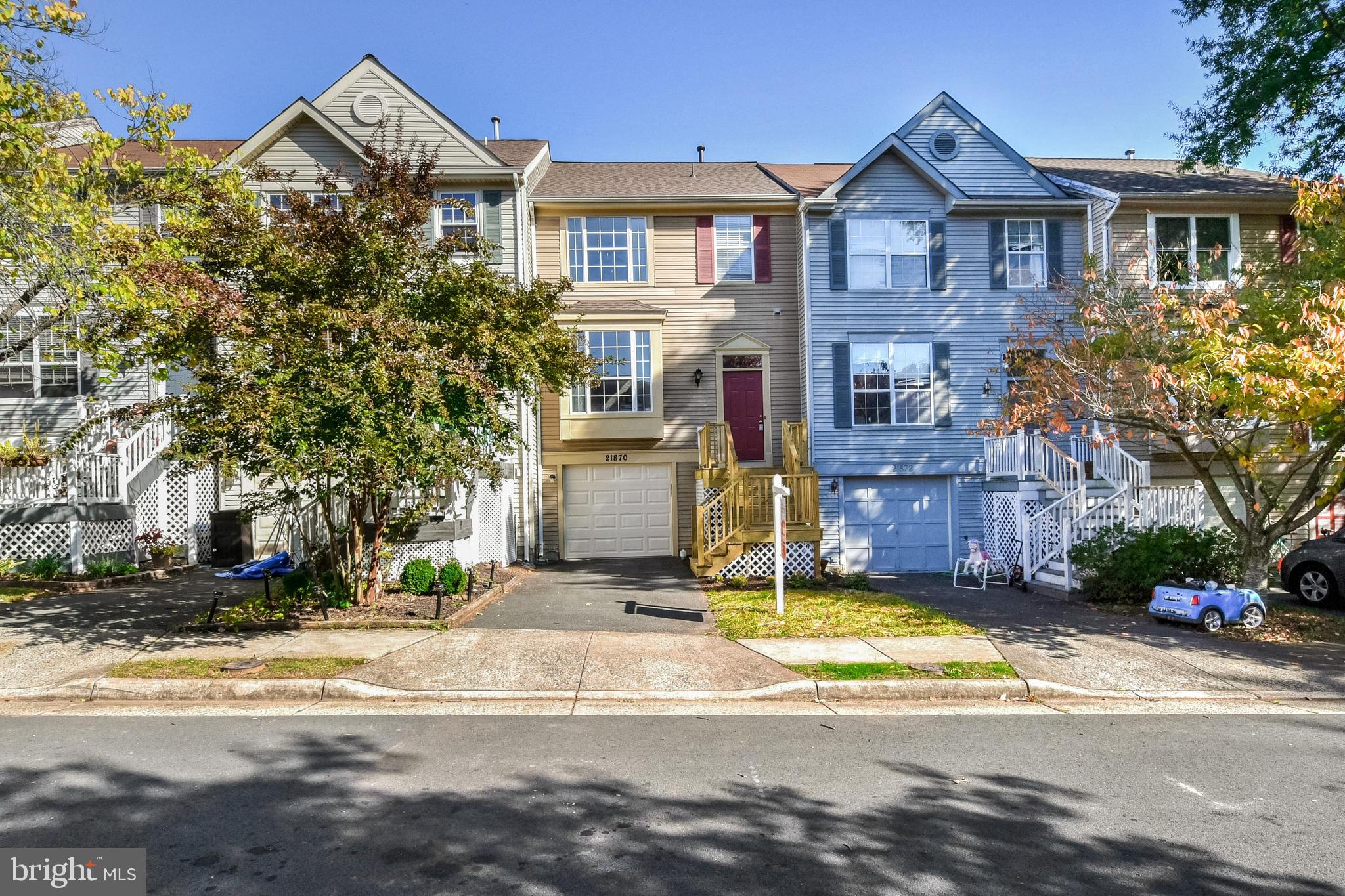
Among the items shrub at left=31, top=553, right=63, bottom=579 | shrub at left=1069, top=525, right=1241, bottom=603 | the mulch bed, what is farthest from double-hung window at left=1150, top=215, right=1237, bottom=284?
shrub at left=31, top=553, right=63, bottom=579

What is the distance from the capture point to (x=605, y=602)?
38.3 ft

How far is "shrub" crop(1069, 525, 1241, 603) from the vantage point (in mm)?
11438

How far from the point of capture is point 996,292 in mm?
17656

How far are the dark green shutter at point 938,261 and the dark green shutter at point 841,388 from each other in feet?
8.49

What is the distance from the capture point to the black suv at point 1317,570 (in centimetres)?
1186

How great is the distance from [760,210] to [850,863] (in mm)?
16162

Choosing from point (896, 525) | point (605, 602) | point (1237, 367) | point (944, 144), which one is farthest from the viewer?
point (944, 144)

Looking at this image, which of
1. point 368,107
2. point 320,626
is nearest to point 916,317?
point 368,107

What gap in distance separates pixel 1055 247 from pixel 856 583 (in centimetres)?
985

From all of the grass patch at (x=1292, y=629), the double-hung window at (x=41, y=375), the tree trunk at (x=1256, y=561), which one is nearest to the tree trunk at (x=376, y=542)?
the grass patch at (x=1292, y=629)

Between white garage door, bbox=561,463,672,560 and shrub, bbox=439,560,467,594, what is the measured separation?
6359mm

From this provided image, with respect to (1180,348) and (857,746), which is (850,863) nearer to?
(857,746)

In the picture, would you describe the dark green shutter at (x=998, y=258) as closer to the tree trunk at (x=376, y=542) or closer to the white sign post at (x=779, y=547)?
the white sign post at (x=779, y=547)

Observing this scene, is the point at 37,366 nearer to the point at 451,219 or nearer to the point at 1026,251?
the point at 451,219
